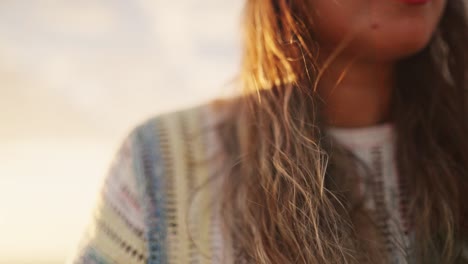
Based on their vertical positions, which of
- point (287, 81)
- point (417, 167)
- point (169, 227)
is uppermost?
point (287, 81)

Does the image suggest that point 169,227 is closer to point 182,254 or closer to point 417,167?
point 182,254

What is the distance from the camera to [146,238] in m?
1.03

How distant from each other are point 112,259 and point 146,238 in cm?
7

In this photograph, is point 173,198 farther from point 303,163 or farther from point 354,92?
point 354,92

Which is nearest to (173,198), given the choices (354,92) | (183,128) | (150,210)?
(150,210)

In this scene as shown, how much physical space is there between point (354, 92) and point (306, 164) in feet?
0.70

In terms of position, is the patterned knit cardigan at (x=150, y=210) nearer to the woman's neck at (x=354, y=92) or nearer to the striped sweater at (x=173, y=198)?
the striped sweater at (x=173, y=198)

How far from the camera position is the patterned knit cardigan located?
1.03 m

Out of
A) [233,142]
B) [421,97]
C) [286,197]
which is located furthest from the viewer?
[421,97]

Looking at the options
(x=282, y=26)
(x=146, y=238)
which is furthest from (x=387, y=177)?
(x=146, y=238)

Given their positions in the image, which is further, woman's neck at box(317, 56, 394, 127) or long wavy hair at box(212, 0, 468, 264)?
woman's neck at box(317, 56, 394, 127)

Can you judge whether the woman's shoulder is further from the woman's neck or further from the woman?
the woman's neck

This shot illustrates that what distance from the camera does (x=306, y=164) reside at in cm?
102

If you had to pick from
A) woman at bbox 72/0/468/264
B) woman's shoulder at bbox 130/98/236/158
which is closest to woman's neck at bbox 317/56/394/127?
woman at bbox 72/0/468/264
